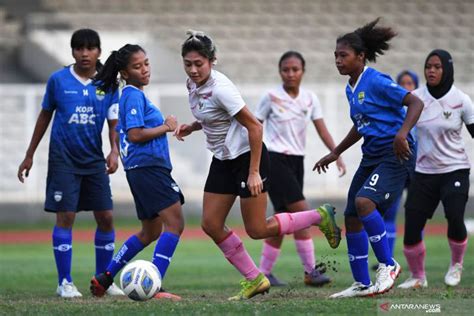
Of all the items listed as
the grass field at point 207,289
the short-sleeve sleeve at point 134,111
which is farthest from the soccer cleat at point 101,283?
the short-sleeve sleeve at point 134,111

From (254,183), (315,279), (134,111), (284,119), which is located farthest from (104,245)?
(284,119)

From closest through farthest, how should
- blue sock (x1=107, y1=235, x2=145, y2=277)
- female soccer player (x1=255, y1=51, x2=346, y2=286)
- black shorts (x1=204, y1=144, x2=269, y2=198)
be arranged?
black shorts (x1=204, y1=144, x2=269, y2=198) < blue sock (x1=107, y1=235, x2=145, y2=277) < female soccer player (x1=255, y1=51, x2=346, y2=286)

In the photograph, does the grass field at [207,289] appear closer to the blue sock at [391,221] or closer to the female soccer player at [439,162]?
the female soccer player at [439,162]

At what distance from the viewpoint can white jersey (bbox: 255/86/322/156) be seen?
1119 centimetres

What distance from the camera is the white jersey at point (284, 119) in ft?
36.7

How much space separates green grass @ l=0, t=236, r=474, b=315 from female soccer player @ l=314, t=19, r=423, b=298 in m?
0.33

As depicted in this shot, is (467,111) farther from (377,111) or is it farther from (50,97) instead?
(50,97)

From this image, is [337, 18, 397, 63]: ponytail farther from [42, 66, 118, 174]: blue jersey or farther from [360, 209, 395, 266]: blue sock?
[42, 66, 118, 174]: blue jersey

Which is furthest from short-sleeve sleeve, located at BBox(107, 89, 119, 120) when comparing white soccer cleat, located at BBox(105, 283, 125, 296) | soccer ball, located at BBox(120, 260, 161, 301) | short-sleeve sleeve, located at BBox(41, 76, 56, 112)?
soccer ball, located at BBox(120, 260, 161, 301)

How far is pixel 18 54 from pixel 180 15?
174 inches

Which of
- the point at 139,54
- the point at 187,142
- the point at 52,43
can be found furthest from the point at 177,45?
the point at 139,54

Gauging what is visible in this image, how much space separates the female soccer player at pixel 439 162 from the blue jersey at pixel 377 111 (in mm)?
1585

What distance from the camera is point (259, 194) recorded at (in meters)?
8.16

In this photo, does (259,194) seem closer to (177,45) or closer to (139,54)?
(139,54)
